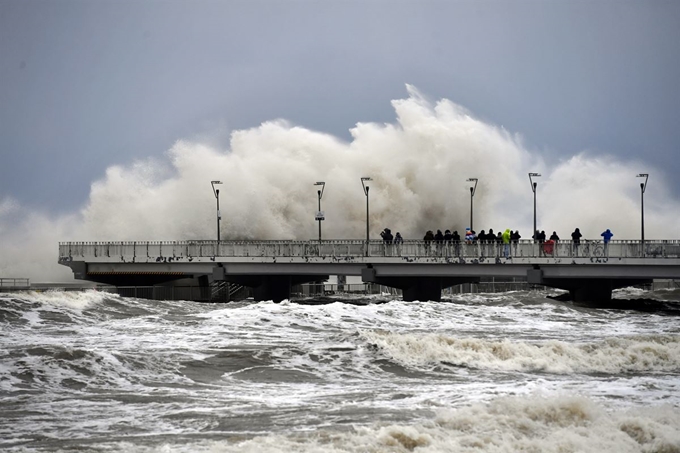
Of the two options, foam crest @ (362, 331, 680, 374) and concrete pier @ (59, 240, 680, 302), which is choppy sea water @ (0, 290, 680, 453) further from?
concrete pier @ (59, 240, 680, 302)

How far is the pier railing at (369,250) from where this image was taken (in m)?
48.0

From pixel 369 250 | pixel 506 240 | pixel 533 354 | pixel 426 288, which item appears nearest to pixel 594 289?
pixel 426 288

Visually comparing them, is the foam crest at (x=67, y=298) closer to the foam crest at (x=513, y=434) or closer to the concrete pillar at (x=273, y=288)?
the concrete pillar at (x=273, y=288)

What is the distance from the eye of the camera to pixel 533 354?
3161cm

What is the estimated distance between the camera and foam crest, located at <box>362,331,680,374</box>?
30.2 metres

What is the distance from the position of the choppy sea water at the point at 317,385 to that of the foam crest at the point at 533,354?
6 cm

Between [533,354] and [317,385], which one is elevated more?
[533,354]

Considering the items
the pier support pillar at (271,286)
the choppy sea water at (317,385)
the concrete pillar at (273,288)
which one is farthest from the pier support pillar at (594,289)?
the concrete pillar at (273,288)

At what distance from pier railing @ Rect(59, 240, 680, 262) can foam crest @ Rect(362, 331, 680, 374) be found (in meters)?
14.1

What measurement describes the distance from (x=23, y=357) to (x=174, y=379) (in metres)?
4.45

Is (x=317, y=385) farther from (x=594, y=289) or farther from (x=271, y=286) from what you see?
(x=594, y=289)

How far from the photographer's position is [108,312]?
1791 inches

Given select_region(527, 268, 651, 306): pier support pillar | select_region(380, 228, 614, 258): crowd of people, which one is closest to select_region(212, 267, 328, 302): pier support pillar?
select_region(380, 228, 614, 258): crowd of people

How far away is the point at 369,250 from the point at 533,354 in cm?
2291
